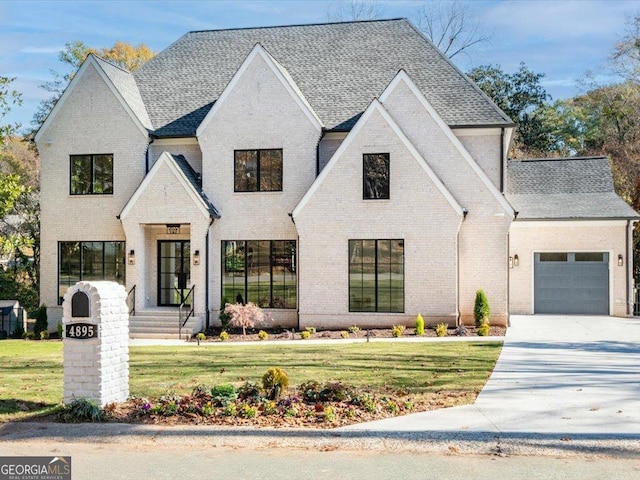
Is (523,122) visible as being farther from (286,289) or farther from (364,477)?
(364,477)

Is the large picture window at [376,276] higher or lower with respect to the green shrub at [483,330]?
higher

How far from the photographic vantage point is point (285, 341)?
20.4 metres

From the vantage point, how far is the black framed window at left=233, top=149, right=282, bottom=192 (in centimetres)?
2378

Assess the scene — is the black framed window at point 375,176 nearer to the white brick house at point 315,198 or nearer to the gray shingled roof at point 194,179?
the white brick house at point 315,198

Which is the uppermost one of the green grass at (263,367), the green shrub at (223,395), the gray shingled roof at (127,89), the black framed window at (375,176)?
the gray shingled roof at (127,89)

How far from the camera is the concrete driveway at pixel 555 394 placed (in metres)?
8.86

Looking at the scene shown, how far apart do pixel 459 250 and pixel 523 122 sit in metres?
33.0

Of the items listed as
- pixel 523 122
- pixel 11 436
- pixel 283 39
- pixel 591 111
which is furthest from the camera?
pixel 591 111

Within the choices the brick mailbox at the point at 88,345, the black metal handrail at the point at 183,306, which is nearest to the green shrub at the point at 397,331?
the black metal handrail at the point at 183,306

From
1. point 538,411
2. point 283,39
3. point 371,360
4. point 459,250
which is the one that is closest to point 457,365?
point 371,360

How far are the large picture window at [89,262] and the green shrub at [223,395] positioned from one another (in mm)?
15798

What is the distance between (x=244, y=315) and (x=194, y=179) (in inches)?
210

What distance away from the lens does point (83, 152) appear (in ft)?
81.8
